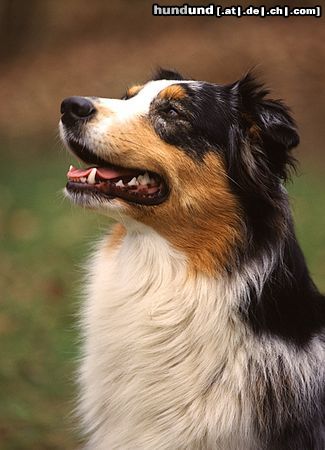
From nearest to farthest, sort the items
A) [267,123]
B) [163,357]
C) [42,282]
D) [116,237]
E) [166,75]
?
[267,123] < [163,357] < [116,237] < [166,75] < [42,282]

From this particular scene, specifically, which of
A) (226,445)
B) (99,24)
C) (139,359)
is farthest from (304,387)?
(99,24)

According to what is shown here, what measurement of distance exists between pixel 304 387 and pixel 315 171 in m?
8.16

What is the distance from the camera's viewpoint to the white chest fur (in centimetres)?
367

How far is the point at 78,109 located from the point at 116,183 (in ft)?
1.13

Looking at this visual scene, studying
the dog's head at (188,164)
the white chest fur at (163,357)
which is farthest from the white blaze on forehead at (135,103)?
the white chest fur at (163,357)

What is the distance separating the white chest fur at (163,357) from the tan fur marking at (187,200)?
83 mm

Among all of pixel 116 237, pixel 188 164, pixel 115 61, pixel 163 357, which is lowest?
pixel 115 61

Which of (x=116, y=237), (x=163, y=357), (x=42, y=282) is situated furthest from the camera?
(x=42, y=282)

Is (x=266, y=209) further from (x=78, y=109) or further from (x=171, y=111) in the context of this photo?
(x=78, y=109)

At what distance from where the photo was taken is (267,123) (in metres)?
3.66

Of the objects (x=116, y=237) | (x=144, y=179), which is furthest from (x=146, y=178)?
(x=116, y=237)

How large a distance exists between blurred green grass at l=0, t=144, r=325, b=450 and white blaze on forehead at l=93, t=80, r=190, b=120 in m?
0.71

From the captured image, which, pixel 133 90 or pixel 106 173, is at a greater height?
pixel 133 90

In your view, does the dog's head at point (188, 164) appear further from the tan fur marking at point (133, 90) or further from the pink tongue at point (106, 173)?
the tan fur marking at point (133, 90)
